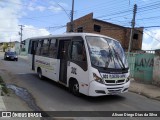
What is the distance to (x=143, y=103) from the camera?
1045cm

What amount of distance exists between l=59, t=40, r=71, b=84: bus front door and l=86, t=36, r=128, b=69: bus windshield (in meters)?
1.76

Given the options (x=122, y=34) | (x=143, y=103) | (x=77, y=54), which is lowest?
(x=143, y=103)

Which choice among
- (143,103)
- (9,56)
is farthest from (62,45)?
(9,56)

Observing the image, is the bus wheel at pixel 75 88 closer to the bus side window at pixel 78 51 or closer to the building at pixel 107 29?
the bus side window at pixel 78 51

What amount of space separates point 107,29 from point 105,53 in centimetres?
3240

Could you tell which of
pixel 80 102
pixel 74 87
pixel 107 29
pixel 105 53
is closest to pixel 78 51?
pixel 105 53

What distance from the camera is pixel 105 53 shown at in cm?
1015

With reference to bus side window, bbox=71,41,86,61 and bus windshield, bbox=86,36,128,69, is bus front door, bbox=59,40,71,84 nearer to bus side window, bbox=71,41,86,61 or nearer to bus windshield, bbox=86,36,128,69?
bus side window, bbox=71,41,86,61

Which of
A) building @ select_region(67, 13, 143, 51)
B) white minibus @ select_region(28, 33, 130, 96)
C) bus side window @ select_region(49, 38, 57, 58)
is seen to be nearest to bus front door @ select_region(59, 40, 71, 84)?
white minibus @ select_region(28, 33, 130, 96)

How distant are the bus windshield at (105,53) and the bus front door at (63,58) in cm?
176

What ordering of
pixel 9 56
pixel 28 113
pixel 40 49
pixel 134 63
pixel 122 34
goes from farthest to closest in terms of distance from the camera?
1. pixel 122 34
2. pixel 9 56
3. pixel 134 63
4. pixel 40 49
5. pixel 28 113

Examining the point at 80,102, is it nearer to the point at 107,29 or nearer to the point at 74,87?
the point at 74,87

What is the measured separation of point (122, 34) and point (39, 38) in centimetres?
2956

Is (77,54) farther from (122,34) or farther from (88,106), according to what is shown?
(122,34)
